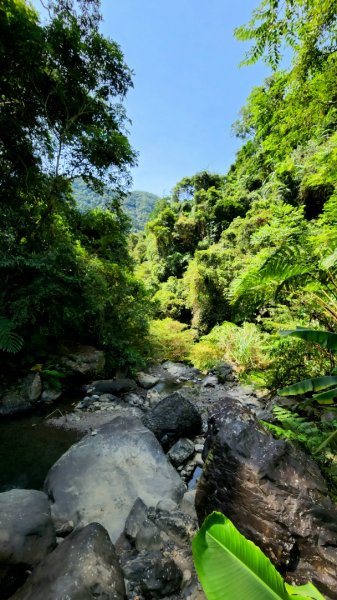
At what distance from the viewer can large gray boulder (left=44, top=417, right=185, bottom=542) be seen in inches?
101

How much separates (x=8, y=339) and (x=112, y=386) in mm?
2264

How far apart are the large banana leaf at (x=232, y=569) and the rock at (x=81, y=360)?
554 cm

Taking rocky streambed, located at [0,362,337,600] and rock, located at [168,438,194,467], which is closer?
rocky streambed, located at [0,362,337,600]

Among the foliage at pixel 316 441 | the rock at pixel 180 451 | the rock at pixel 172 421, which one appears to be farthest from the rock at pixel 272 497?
the rock at pixel 172 421

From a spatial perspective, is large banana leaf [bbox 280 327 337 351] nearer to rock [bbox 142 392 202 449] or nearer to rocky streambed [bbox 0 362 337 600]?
rocky streambed [bbox 0 362 337 600]

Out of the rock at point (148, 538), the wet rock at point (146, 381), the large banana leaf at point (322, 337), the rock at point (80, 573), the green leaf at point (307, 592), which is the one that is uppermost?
the large banana leaf at point (322, 337)

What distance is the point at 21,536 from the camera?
1.91m

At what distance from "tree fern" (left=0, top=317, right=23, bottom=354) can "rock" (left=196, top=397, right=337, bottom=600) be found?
158 inches

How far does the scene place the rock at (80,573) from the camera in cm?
153

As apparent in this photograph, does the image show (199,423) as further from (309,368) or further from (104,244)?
(104,244)

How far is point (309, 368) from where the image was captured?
468 centimetres

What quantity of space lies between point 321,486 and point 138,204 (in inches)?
4721

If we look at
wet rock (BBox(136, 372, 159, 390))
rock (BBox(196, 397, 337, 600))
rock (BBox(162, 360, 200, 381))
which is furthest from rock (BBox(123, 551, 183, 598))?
rock (BBox(162, 360, 200, 381))

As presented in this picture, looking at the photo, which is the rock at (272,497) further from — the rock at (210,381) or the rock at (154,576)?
the rock at (210,381)
